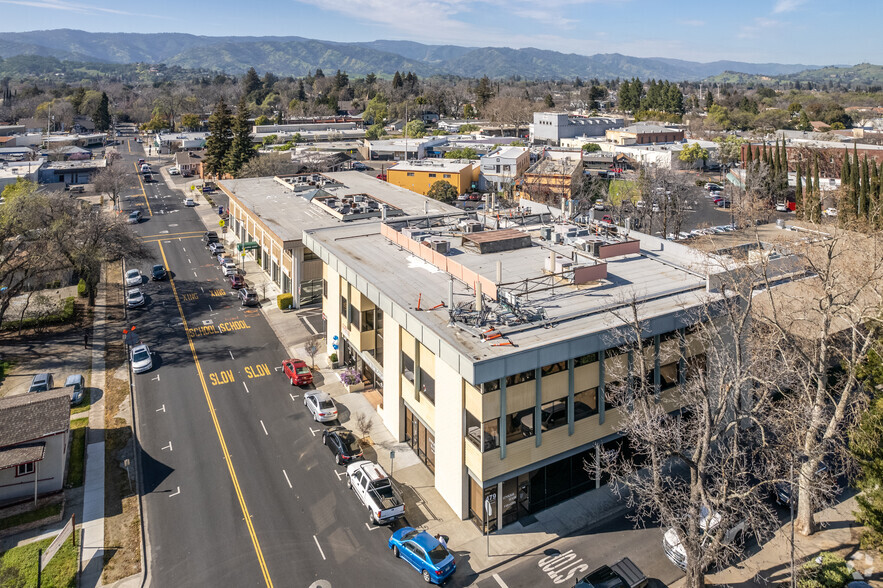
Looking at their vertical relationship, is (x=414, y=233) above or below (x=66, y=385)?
above

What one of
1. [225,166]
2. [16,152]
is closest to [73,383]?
[225,166]

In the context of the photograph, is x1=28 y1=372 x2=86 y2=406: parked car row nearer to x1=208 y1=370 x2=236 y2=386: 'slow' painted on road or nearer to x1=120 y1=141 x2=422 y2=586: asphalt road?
x1=120 y1=141 x2=422 y2=586: asphalt road

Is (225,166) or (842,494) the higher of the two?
(225,166)

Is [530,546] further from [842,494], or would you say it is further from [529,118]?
[529,118]

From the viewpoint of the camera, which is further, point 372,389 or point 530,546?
point 372,389

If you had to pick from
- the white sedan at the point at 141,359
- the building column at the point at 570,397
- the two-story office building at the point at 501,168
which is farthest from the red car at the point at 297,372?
the two-story office building at the point at 501,168

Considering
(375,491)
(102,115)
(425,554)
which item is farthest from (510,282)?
(102,115)

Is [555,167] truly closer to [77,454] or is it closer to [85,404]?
[85,404]
